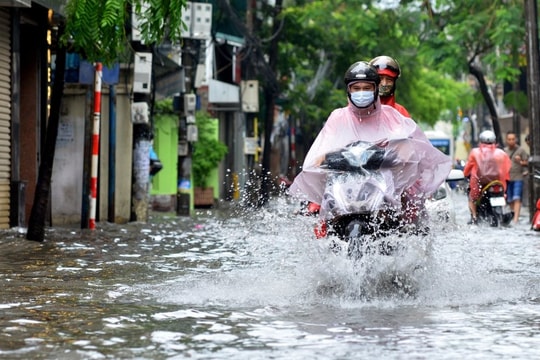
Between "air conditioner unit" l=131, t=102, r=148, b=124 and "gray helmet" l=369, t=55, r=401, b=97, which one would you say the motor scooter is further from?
"air conditioner unit" l=131, t=102, r=148, b=124

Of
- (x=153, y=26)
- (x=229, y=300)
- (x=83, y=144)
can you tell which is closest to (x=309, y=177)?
(x=229, y=300)

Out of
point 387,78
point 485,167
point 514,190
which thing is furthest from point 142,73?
point 387,78

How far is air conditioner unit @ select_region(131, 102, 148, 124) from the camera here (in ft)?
74.1

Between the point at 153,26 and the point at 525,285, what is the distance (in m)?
5.75

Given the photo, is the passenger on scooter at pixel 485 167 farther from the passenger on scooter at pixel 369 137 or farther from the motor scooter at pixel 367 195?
the motor scooter at pixel 367 195

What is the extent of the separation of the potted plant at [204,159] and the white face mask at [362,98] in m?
23.6

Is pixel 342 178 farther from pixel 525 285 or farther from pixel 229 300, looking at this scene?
pixel 525 285

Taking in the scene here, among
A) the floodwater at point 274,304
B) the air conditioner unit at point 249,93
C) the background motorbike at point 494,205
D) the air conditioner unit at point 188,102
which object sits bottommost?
the floodwater at point 274,304

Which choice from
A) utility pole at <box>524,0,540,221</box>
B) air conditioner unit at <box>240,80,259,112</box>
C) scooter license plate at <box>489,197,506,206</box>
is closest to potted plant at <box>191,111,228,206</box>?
air conditioner unit at <box>240,80,259,112</box>

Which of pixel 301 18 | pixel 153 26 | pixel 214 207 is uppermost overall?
pixel 301 18

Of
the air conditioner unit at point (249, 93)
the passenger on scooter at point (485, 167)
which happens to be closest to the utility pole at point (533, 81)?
the passenger on scooter at point (485, 167)

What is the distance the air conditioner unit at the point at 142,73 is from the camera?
2227 centimetres

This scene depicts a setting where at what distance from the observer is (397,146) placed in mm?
9562

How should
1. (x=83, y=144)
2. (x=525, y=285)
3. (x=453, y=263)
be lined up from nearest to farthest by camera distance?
(x=525, y=285) < (x=453, y=263) < (x=83, y=144)
